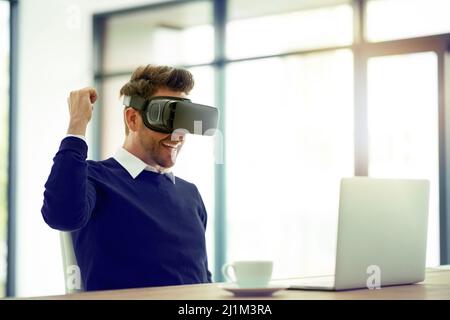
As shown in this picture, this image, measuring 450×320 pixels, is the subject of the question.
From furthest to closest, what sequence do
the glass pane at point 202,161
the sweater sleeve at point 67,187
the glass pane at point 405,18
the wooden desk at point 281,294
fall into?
1. the glass pane at point 202,161
2. the glass pane at point 405,18
3. the sweater sleeve at point 67,187
4. the wooden desk at point 281,294

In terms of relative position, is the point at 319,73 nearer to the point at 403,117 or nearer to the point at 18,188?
the point at 403,117

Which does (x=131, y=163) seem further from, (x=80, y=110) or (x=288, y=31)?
(x=288, y=31)

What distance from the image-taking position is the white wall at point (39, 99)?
667 cm

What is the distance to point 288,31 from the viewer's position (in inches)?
227

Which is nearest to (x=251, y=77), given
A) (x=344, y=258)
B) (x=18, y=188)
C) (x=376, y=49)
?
(x=376, y=49)

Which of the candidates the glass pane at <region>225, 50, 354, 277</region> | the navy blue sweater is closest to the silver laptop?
the navy blue sweater

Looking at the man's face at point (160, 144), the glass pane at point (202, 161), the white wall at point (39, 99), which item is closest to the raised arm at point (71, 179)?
the man's face at point (160, 144)

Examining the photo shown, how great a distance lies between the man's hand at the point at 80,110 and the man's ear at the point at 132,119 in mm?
343

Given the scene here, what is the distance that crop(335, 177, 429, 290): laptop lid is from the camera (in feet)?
5.72

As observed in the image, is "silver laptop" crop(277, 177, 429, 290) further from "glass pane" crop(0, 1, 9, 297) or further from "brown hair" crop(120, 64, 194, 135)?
"glass pane" crop(0, 1, 9, 297)

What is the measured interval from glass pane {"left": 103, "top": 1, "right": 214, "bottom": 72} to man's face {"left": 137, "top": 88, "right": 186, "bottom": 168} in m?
3.78

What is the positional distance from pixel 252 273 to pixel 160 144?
78cm

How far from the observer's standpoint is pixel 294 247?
18.6ft

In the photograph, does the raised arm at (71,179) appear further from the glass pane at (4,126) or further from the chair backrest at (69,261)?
the glass pane at (4,126)
